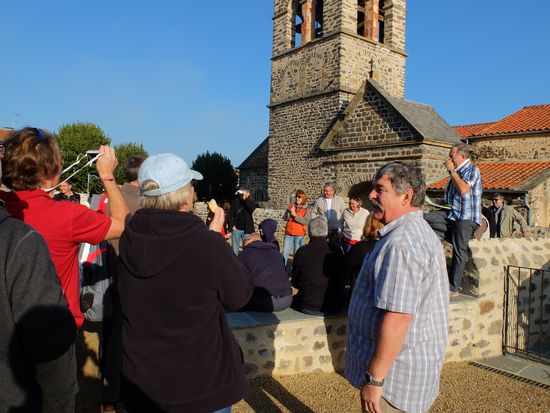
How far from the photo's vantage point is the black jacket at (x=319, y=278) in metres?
4.45

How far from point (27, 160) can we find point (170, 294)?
109 cm

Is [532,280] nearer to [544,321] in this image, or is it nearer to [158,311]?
[544,321]

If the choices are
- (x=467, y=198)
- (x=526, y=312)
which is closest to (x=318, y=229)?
(x=467, y=198)

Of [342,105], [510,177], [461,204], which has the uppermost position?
[342,105]

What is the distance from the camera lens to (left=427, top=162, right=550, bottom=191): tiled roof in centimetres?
1284

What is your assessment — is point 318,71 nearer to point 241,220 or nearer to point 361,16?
point 361,16

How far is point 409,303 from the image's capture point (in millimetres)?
1879

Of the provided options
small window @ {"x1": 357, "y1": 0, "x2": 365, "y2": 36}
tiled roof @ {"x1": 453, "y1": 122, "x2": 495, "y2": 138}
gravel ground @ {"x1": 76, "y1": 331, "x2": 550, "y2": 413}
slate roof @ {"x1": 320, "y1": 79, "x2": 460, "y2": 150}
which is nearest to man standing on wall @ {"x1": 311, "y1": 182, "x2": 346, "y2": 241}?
gravel ground @ {"x1": 76, "y1": 331, "x2": 550, "y2": 413}

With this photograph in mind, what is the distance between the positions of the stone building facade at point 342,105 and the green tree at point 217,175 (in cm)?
1511

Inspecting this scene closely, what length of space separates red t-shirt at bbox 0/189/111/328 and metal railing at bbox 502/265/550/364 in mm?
4954

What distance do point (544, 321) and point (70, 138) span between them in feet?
125

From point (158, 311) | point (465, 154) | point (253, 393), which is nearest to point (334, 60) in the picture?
point (465, 154)

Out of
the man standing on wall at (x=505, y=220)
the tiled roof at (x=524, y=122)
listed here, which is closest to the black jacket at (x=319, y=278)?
the man standing on wall at (x=505, y=220)

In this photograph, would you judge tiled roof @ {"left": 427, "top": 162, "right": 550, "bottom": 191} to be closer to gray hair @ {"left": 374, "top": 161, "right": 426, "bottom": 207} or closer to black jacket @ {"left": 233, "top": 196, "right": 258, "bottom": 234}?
black jacket @ {"left": 233, "top": 196, "right": 258, "bottom": 234}
